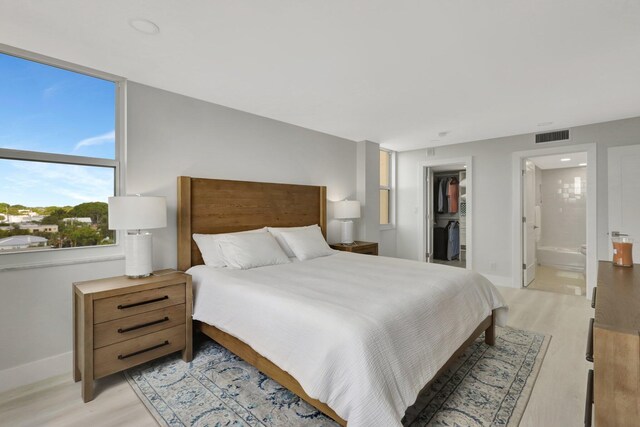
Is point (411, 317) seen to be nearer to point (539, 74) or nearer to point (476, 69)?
point (476, 69)

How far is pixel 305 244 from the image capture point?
3.42m

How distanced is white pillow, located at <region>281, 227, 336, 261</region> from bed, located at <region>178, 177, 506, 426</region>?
23 centimetres

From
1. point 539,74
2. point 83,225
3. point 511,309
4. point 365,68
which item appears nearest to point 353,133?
point 365,68

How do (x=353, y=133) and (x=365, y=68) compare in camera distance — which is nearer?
(x=365, y=68)

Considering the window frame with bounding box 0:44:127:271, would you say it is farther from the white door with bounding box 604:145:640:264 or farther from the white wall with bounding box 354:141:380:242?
the white door with bounding box 604:145:640:264

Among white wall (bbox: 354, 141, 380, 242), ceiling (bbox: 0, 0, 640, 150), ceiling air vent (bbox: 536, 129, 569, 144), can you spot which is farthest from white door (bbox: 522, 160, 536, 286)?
white wall (bbox: 354, 141, 380, 242)

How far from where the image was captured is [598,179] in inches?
151

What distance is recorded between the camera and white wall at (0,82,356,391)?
7.08ft

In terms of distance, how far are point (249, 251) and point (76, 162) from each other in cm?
157

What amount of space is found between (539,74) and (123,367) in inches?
154

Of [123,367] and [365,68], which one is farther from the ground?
[365,68]

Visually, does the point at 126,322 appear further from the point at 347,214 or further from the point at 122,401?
the point at 347,214

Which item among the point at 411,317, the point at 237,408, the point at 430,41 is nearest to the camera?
the point at 411,317

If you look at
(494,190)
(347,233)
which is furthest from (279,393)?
(494,190)
